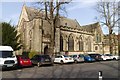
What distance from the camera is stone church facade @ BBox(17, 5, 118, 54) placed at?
56531mm

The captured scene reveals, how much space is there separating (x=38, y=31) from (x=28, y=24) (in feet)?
16.7

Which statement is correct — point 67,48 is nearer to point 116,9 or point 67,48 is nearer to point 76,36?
point 76,36

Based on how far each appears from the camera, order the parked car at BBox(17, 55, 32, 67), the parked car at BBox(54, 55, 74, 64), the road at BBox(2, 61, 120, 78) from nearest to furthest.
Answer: the road at BBox(2, 61, 120, 78) → the parked car at BBox(17, 55, 32, 67) → the parked car at BBox(54, 55, 74, 64)

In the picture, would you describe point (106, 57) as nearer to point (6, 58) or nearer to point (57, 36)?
point (57, 36)

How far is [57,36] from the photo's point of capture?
6109 centimetres

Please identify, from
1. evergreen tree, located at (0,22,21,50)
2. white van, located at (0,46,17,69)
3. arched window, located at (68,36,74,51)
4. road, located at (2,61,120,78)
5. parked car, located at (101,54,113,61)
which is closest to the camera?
road, located at (2,61,120,78)

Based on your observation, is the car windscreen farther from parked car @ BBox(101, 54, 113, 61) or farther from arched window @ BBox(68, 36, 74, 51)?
arched window @ BBox(68, 36, 74, 51)

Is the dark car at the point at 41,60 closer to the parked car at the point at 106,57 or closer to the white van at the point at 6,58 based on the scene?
the white van at the point at 6,58

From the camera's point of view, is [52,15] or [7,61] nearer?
[7,61]

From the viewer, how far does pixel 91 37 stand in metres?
78.9

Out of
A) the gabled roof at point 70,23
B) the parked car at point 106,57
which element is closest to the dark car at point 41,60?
the parked car at point 106,57

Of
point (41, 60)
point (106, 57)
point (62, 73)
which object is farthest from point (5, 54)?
point (106, 57)

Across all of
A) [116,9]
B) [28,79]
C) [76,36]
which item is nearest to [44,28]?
[76,36]

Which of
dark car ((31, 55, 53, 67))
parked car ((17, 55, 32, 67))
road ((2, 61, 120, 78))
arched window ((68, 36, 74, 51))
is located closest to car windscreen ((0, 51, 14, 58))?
parked car ((17, 55, 32, 67))
